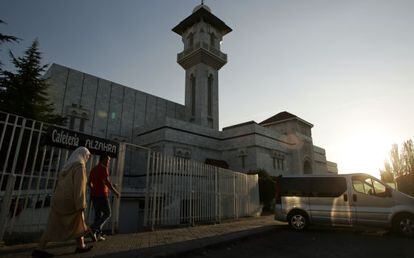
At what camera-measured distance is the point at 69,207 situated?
15.3ft

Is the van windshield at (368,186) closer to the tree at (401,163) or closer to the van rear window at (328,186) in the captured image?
the van rear window at (328,186)

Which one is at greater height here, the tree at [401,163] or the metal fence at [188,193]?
the tree at [401,163]

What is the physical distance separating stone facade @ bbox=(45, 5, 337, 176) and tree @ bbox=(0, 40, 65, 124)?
5609mm

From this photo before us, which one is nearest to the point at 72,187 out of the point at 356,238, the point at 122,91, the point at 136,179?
the point at 356,238

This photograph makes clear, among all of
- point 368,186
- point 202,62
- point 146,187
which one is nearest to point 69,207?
point 146,187

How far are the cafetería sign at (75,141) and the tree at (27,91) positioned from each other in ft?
43.2

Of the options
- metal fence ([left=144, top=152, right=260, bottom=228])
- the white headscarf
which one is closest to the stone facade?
metal fence ([left=144, top=152, right=260, bottom=228])

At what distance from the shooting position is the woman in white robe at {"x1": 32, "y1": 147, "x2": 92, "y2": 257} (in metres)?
4.54

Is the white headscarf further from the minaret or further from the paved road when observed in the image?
the minaret

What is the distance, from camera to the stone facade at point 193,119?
2683 centimetres

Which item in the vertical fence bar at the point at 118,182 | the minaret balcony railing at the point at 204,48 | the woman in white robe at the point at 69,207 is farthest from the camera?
the minaret balcony railing at the point at 204,48

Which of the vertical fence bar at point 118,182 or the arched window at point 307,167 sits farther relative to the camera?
the arched window at point 307,167

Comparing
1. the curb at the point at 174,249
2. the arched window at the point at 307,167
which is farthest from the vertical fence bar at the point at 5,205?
the arched window at the point at 307,167

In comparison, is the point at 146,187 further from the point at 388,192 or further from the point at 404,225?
the point at 404,225
